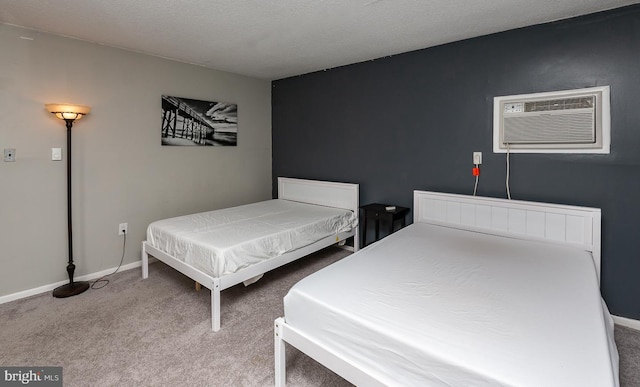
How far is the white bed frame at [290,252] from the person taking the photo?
7.27 feet

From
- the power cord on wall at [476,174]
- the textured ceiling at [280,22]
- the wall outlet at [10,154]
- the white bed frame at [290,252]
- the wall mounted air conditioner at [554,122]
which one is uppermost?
the textured ceiling at [280,22]

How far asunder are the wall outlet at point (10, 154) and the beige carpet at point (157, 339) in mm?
1209

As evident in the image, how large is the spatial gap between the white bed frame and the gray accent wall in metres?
0.18

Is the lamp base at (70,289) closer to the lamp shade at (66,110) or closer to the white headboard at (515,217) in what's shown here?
the lamp shade at (66,110)

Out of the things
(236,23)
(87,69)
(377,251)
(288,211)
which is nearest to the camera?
(377,251)

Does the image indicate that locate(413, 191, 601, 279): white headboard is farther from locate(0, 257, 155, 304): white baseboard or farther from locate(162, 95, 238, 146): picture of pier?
locate(0, 257, 155, 304): white baseboard

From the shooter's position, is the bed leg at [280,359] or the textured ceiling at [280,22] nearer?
the bed leg at [280,359]

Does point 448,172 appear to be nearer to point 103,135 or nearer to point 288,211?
point 288,211

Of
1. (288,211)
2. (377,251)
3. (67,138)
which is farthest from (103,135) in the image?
(377,251)

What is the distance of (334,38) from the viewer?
283 centimetres

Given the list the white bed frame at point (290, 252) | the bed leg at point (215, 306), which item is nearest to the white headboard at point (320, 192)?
the white bed frame at point (290, 252)

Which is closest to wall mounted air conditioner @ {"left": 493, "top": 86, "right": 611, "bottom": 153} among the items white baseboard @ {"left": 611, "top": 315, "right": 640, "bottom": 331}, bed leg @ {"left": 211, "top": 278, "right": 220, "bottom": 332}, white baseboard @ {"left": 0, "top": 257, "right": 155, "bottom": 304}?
white baseboard @ {"left": 611, "top": 315, "right": 640, "bottom": 331}

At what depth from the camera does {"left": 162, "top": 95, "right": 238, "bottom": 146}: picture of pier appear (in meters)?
3.47

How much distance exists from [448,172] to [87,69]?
11.9 ft
